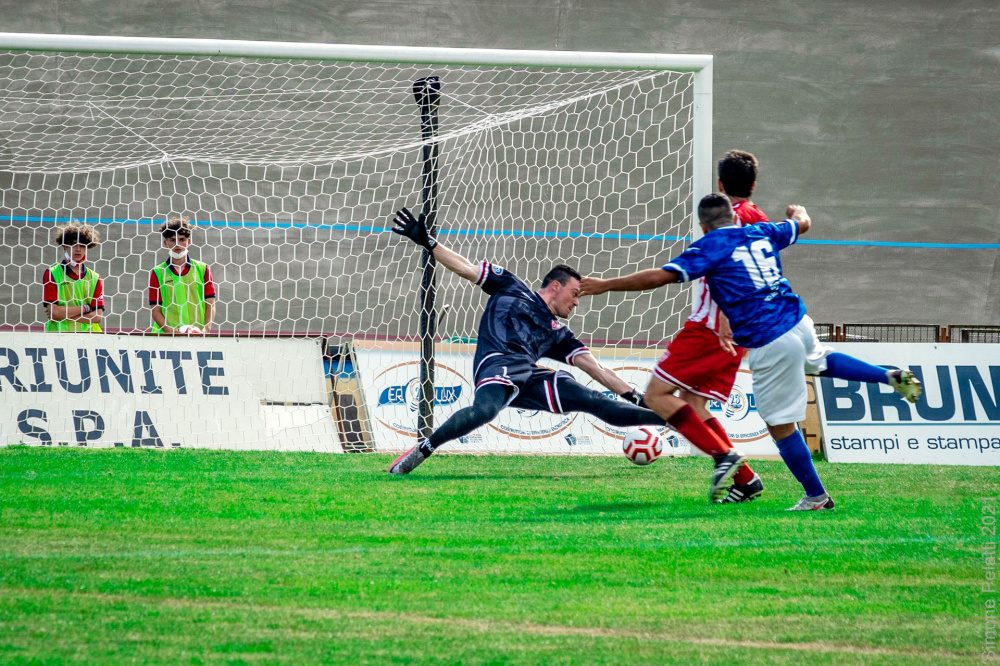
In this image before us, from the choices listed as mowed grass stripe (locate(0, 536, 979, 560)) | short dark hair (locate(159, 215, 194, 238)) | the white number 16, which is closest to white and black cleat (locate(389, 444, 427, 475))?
the white number 16

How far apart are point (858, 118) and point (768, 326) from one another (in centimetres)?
1250

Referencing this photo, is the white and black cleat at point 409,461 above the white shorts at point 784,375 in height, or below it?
below

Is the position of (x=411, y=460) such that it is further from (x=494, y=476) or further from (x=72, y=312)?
(x=72, y=312)

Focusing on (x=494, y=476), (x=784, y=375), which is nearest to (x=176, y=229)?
(x=494, y=476)

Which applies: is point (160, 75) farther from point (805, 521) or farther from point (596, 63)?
point (805, 521)

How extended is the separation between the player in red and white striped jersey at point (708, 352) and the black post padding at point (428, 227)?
312 centimetres

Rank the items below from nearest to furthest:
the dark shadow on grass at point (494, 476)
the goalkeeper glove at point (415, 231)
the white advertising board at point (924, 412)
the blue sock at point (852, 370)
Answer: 1. the blue sock at point (852, 370)
2. the goalkeeper glove at point (415, 231)
3. the dark shadow on grass at point (494, 476)
4. the white advertising board at point (924, 412)

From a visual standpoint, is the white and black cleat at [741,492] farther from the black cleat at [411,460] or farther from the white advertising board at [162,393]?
the white advertising board at [162,393]

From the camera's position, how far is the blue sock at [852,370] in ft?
17.9

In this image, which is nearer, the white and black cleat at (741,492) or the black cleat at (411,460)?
the white and black cleat at (741,492)

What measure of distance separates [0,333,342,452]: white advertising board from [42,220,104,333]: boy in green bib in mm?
696

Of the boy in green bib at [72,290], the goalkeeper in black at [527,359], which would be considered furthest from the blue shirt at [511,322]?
the boy in green bib at [72,290]

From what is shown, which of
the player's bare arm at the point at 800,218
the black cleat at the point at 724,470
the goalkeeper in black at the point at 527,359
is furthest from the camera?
the goalkeeper in black at the point at 527,359

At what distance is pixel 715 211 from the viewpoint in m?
5.85
